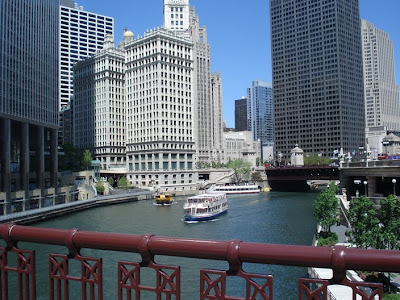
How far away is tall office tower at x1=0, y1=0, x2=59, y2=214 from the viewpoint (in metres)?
78.2

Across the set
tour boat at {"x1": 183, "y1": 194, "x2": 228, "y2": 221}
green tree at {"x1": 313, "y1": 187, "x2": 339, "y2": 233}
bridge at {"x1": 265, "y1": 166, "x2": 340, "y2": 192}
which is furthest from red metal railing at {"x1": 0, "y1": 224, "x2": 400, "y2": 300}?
bridge at {"x1": 265, "y1": 166, "x2": 340, "y2": 192}

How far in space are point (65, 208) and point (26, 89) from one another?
27041 mm

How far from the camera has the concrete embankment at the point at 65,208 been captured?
68.1 meters

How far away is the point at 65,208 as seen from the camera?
287 ft

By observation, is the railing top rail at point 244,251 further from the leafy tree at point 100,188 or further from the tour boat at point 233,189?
the tour boat at point 233,189

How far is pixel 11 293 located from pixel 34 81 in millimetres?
70720

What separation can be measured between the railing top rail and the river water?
23036 mm

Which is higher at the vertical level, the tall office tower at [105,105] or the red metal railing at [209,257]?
the tall office tower at [105,105]

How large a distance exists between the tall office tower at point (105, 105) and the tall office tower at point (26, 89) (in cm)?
6122

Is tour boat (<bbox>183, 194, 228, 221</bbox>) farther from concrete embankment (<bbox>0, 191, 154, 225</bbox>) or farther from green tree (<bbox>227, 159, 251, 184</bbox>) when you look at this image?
green tree (<bbox>227, 159, 251, 184</bbox>)

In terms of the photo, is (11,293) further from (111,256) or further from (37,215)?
(37,215)

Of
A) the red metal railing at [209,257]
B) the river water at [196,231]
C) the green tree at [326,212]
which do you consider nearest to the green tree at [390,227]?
the river water at [196,231]

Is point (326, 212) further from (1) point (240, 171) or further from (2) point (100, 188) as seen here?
(1) point (240, 171)

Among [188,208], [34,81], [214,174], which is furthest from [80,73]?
[188,208]
